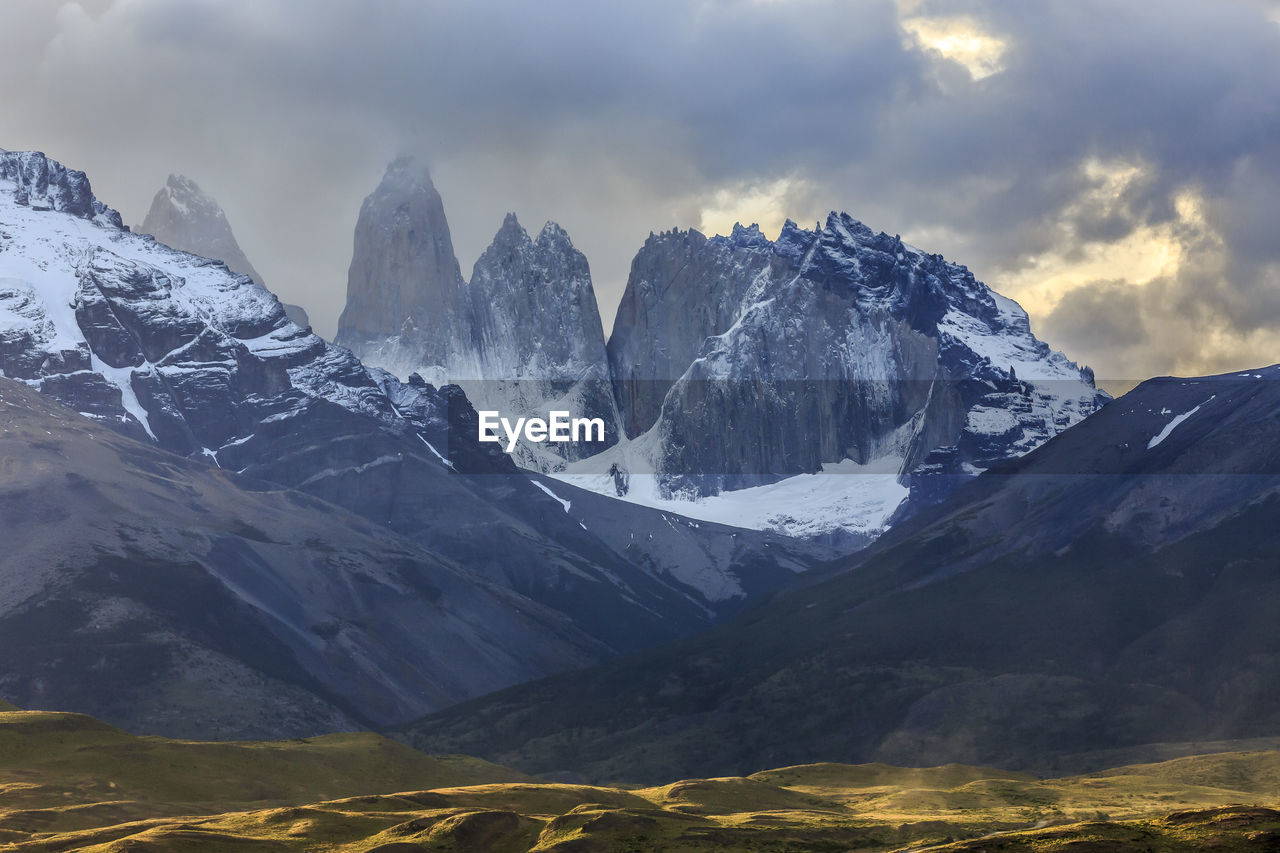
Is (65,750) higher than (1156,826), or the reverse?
(65,750)

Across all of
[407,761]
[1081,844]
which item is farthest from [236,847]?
[407,761]

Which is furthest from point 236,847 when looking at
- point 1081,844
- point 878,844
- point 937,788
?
point 937,788

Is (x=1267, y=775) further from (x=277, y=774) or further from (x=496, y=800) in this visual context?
(x=277, y=774)

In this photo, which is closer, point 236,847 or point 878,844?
point 236,847

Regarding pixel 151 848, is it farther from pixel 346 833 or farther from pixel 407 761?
pixel 407 761

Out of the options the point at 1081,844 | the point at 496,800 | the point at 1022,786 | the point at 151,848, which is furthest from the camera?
the point at 1022,786

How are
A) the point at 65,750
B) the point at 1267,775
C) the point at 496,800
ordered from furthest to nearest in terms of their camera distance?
the point at 1267,775 → the point at 65,750 → the point at 496,800
